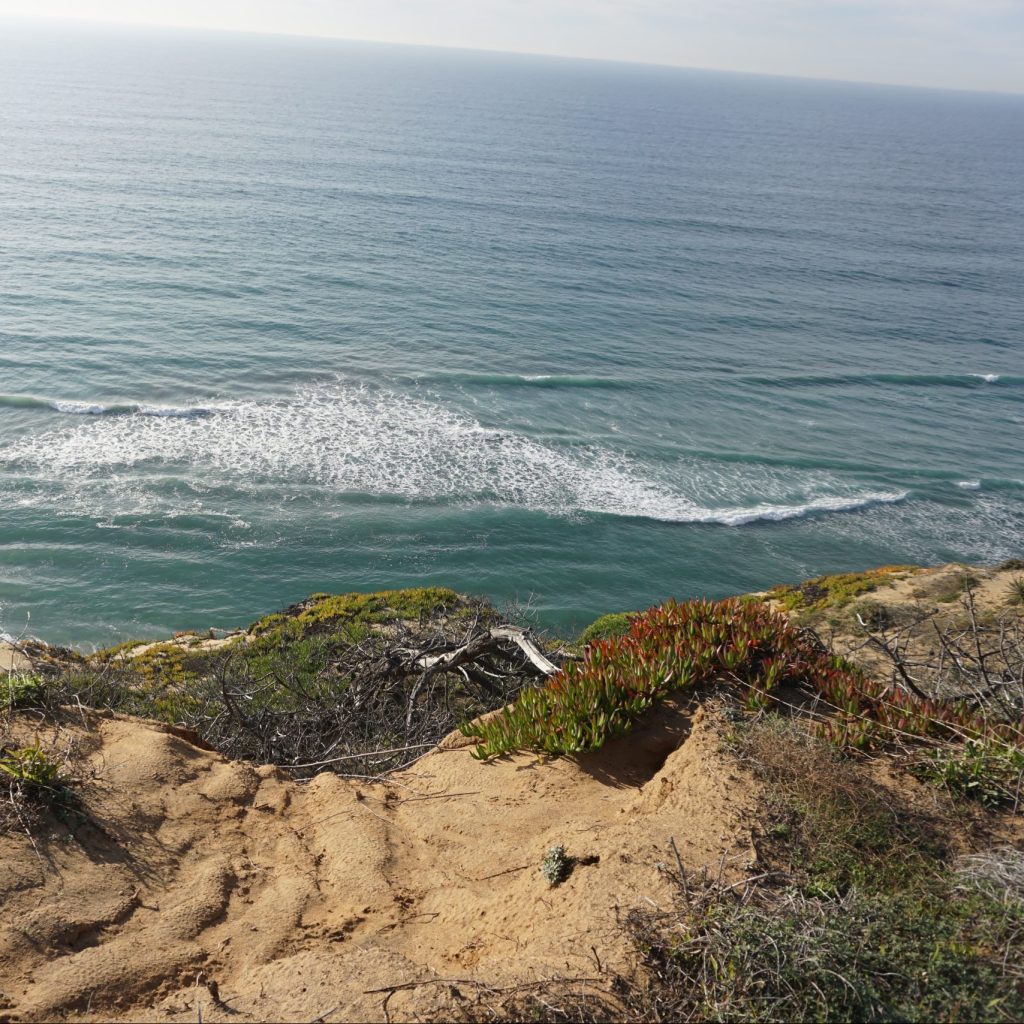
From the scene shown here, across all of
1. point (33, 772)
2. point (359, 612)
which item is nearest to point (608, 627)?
point (359, 612)

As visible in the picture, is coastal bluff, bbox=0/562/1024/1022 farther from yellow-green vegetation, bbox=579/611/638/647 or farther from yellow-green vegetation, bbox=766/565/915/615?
yellow-green vegetation, bbox=766/565/915/615

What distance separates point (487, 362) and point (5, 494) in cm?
2129

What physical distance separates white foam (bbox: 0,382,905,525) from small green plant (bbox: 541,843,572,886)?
22.6 meters

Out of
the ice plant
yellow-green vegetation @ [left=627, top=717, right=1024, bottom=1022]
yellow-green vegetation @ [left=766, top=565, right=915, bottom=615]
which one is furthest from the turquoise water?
yellow-green vegetation @ [left=627, top=717, right=1024, bottom=1022]

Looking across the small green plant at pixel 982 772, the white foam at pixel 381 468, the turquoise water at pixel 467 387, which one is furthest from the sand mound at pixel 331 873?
the white foam at pixel 381 468

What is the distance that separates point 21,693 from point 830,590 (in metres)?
19.6

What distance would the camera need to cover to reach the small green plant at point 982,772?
698cm

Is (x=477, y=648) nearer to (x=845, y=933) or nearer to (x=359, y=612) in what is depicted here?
(x=845, y=933)

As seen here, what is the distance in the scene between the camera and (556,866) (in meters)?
6.41

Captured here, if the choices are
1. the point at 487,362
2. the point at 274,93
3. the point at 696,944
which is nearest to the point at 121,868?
the point at 696,944

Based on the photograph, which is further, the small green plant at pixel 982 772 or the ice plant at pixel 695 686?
the ice plant at pixel 695 686

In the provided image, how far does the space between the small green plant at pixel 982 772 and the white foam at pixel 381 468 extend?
21846 millimetres

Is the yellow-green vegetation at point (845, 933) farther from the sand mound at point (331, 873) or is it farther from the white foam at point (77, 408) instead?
the white foam at point (77, 408)

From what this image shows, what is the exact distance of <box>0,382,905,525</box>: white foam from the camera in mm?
28734
